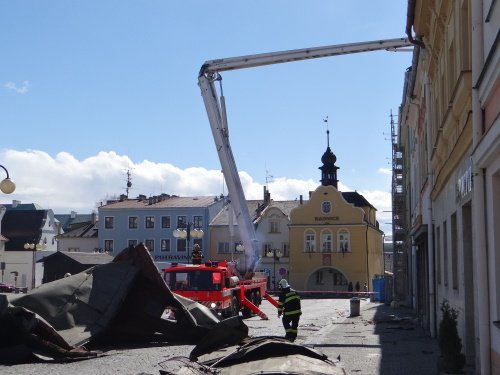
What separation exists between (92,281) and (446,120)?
8178 mm

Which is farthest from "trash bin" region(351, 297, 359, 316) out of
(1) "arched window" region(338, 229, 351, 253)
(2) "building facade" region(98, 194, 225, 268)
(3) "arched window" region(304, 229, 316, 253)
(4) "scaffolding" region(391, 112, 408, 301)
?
(2) "building facade" region(98, 194, 225, 268)

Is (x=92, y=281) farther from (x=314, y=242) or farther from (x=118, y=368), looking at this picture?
(x=314, y=242)

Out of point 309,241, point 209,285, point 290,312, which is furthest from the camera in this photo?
point 309,241

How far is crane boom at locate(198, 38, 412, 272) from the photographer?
990 inches

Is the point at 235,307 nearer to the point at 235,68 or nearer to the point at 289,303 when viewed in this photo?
the point at 289,303

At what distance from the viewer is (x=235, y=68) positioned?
2603 centimetres

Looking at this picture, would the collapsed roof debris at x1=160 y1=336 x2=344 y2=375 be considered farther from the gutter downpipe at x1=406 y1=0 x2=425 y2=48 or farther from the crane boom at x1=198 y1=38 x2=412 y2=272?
the crane boom at x1=198 y1=38 x2=412 y2=272

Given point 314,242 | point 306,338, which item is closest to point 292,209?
point 314,242

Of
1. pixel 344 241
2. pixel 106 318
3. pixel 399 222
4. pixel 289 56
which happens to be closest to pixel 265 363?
pixel 106 318

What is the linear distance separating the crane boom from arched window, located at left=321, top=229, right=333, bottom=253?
1592 inches

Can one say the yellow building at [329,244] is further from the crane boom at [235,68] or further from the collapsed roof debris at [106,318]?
the collapsed roof debris at [106,318]

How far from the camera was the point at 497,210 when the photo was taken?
8.80 m

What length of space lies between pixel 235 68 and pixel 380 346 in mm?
12665

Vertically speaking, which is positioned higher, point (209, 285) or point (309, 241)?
point (309, 241)
